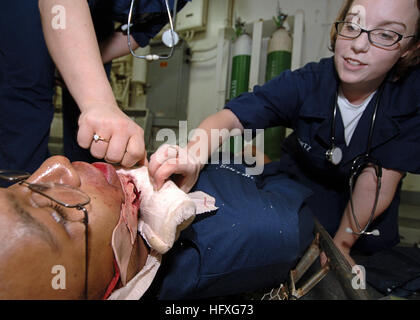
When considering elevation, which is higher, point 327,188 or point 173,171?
point 173,171

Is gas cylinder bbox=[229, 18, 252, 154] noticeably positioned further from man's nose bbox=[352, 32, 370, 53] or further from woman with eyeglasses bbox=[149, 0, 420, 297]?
man's nose bbox=[352, 32, 370, 53]

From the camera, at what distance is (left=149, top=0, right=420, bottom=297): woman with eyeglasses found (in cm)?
78

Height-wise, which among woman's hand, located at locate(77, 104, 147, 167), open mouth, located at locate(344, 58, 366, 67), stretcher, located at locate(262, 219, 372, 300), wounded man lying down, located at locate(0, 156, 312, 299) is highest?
open mouth, located at locate(344, 58, 366, 67)

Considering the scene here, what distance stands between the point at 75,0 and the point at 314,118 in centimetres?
83

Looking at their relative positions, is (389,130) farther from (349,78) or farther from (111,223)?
(111,223)

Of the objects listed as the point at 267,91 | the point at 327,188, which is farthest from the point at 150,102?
the point at 327,188

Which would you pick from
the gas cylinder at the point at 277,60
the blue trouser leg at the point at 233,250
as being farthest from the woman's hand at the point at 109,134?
the gas cylinder at the point at 277,60

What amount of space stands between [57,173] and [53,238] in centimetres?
13

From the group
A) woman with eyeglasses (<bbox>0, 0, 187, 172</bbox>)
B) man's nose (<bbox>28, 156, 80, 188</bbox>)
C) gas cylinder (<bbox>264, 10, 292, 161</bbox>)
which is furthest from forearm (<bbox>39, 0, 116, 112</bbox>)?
gas cylinder (<bbox>264, 10, 292, 161</bbox>)

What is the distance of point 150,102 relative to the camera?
255 cm

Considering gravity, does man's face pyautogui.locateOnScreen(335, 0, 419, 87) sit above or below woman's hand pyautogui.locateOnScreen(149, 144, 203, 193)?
above

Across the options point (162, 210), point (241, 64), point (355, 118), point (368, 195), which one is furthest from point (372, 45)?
point (241, 64)

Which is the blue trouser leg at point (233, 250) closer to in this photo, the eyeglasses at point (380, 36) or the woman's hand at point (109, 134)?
the woman's hand at point (109, 134)

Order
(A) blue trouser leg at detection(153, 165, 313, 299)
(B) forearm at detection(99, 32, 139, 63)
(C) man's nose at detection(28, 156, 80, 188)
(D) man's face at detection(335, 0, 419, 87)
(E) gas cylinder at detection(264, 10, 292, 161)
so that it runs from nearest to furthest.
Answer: (C) man's nose at detection(28, 156, 80, 188) → (A) blue trouser leg at detection(153, 165, 313, 299) → (D) man's face at detection(335, 0, 419, 87) → (B) forearm at detection(99, 32, 139, 63) → (E) gas cylinder at detection(264, 10, 292, 161)
